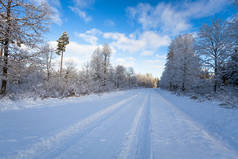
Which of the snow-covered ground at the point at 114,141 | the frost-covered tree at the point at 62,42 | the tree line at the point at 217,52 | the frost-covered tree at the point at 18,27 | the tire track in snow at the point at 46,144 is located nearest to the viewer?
the tire track in snow at the point at 46,144

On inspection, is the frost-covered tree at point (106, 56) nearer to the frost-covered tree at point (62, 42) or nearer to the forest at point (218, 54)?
the frost-covered tree at point (62, 42)

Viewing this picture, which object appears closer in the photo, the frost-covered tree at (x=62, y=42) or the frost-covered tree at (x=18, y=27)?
the frost-covered tree at (x=18, y=27)

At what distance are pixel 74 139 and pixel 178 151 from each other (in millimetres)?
2742

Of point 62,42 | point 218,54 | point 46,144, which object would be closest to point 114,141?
point 46,144

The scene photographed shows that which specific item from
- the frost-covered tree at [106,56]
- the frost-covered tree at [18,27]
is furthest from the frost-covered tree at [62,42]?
the frost-covered tree at [18,27]

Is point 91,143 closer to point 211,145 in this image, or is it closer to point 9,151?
point 9,151

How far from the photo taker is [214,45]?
1091 centimetres

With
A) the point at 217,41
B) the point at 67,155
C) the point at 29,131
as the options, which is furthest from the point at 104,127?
the point at 217,41

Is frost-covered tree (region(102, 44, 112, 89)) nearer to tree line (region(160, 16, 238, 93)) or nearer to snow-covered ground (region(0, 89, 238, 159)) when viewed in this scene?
tree line (region(160, 16, 238, 93))

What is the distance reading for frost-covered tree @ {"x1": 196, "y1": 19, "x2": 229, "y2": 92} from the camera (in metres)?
10.1

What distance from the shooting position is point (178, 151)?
2.41m

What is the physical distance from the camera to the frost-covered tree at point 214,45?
1012cm

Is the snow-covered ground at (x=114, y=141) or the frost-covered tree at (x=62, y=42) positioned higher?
the frost-covered tree at (x=62, y=42)

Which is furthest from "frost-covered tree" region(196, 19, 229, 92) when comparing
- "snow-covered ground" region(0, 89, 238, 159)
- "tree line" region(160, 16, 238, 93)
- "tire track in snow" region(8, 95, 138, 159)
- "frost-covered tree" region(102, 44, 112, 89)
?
"frost-covered tree" region(102, 44, 112, 89)
